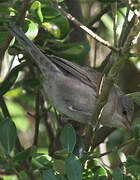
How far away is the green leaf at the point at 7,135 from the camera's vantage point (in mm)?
2465

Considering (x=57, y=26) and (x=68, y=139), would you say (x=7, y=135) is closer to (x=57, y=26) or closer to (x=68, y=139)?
(x=68, y=139)

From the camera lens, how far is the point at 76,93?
4.00 m

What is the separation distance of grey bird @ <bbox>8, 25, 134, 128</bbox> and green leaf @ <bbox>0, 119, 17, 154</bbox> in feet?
3.71

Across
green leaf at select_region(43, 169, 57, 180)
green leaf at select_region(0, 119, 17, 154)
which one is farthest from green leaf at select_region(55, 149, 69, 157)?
green leaf at select_region(0, 119, 17, 154)

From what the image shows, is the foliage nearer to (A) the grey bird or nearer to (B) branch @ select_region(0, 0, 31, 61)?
(B) branch @ select_region(0, 0, 31, 61)

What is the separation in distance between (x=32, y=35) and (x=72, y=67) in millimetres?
922

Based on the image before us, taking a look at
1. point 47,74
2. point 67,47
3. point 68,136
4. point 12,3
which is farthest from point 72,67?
point 68,136

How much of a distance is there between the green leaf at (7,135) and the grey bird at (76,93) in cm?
113

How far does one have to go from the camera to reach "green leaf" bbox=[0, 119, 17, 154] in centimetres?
246

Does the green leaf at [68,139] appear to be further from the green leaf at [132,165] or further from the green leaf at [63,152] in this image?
the green leaf at [132,165]

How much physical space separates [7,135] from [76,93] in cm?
158

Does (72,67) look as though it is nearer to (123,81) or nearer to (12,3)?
(12,3)

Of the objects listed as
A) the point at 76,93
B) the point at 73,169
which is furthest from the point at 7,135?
the point at 76,93

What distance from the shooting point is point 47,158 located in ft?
8.29
